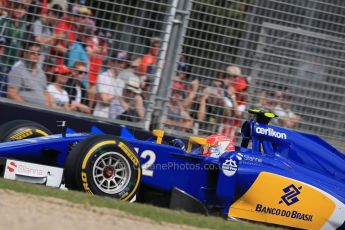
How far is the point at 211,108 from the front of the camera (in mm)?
10406

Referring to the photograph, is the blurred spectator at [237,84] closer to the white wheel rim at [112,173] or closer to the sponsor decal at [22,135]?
the sponsor decal at [22,135]

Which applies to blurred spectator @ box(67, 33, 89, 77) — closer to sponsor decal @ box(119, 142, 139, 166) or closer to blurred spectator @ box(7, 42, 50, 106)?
blurred spectator @ box(7, 42, 50, 106)

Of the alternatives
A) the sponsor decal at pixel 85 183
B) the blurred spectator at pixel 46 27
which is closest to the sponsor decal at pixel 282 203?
the sponsor decal at pixel 85 183

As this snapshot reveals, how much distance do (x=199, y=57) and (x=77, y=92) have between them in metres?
1.82

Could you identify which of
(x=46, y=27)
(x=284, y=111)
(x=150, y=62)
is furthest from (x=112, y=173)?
(x=284, y=111)

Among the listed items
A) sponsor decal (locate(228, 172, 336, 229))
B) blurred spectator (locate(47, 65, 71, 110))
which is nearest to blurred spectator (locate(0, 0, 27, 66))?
blurred spectator (locate(47, 65, 71, 110))

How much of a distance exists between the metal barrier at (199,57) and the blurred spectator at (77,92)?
0.11 feet

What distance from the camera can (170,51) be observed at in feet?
33.2

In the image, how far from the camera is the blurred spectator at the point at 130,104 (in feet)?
33.2

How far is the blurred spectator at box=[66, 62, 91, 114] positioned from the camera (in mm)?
9906

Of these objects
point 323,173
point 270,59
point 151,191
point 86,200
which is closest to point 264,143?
point 323,173

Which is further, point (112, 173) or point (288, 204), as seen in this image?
point (288, 204)

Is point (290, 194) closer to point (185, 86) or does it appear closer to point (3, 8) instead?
point (185, 86)

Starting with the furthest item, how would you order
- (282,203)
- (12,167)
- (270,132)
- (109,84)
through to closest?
1. (109,84)
2. (270,132)
3. (282,203)
4. (12,167)
